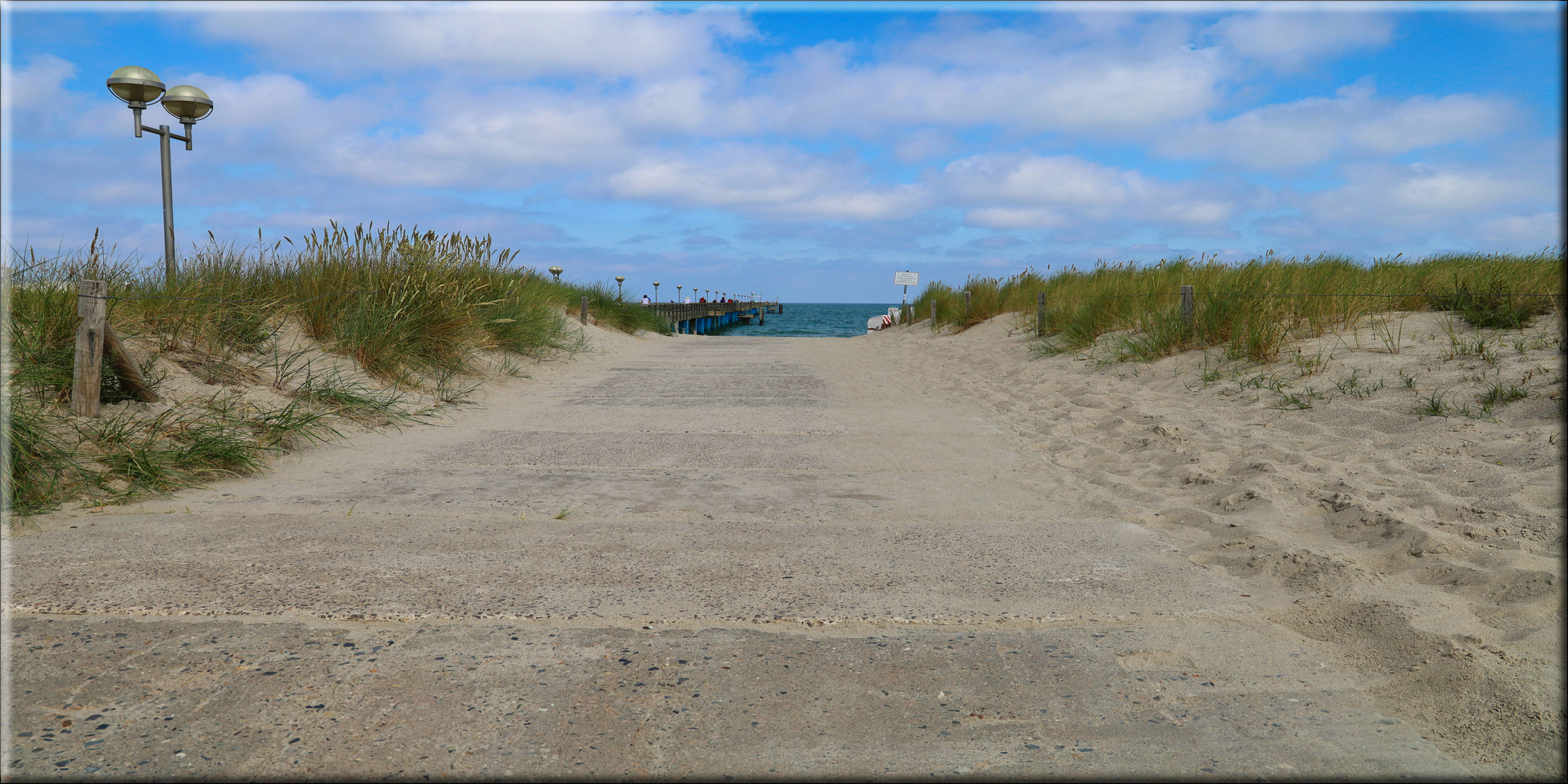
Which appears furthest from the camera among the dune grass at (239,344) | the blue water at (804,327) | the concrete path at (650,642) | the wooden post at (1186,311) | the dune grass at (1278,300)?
the blue water at (804,327)

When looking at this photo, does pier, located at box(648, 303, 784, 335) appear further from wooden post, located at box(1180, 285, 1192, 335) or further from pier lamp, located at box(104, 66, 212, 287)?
wooden post, located at box(1180, 285, 1192, 335)

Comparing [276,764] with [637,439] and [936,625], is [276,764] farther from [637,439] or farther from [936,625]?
[637,439]

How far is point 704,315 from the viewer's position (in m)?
45.7

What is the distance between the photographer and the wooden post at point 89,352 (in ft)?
13.1

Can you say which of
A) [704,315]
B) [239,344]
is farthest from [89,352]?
[704,315]

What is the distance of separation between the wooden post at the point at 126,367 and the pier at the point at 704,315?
22304 millimetres

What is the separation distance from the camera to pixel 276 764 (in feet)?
5.21

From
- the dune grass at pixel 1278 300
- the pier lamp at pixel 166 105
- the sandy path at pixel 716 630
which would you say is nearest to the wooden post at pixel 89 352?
the sandy path at pixel 716 630

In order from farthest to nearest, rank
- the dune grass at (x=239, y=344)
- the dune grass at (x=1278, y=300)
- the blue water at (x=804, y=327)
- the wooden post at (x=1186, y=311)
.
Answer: the blue water at (x=804, y=327)
the wooden post at (x=1186, y=311)
the dune grass at (x=1278, y=300)
the dune grass at (x=239, y=344)

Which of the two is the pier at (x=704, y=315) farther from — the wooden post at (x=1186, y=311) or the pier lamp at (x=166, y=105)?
the wooden post at (x=1186, y=311)

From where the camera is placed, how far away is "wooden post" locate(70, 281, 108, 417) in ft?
13.1

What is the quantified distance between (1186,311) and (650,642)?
6.96 metres

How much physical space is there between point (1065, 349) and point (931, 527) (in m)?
6.74

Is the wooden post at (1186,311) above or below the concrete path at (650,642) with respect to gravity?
above
